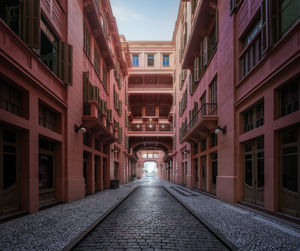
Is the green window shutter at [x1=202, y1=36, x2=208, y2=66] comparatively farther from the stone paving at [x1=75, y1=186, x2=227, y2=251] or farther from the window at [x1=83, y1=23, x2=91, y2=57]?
the stone paving at [x1=75, y1=186, x2=227, y2=251]

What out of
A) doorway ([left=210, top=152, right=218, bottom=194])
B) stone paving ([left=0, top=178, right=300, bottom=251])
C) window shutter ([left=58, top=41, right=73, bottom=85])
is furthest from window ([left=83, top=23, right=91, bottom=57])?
doorway ([left=210, top=152, right=218, bottom=194])

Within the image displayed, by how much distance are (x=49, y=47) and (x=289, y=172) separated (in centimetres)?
1098

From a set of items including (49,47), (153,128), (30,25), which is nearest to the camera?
(30,25)

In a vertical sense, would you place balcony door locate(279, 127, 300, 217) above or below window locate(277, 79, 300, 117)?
below

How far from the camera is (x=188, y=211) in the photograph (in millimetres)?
8609

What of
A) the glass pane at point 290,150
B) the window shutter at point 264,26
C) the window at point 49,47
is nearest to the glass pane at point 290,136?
the glass pane at point 290,150

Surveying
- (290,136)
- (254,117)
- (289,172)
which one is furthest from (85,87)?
(289,172)

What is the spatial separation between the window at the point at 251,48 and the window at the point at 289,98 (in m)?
2.06

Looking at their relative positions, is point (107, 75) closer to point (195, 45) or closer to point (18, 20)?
point (195, 45)

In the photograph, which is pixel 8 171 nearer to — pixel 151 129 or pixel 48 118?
pixel 48 118

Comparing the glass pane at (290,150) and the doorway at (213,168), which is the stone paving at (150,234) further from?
the doorway at (213,168)

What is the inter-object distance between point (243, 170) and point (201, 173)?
716cm

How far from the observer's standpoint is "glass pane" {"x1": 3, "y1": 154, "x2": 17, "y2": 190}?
6.98 m

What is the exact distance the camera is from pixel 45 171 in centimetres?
961
